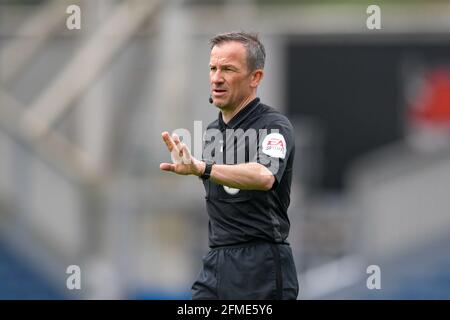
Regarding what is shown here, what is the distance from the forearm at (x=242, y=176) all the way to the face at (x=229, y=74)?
550mm

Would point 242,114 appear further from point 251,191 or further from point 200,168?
point 200,168

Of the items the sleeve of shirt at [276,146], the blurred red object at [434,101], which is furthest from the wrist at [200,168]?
the blurred red object at [434,101]

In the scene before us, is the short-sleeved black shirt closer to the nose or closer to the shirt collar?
the shirt collar

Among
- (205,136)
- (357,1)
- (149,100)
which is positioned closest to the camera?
(205,136)

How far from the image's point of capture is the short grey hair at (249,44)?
7.54 m

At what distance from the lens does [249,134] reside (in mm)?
7496

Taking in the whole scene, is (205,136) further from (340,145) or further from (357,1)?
(357,1)

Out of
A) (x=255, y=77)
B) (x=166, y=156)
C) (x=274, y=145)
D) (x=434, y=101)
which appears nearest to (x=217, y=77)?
(x=255, y=77)

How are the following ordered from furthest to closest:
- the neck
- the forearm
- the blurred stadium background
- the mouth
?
the blurred stadium background
the neck
the mouth
the forearm

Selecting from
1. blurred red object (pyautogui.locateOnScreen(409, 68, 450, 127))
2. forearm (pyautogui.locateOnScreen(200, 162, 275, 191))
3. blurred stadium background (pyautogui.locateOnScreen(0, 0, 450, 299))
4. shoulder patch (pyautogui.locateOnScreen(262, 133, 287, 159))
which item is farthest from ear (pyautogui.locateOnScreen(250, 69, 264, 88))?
blurred red object (pyautogui.locateOnScreen(409, 68, 450, 127))

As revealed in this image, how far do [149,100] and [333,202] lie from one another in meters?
4.48

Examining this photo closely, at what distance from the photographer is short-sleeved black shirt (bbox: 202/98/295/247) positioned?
740 centimetres
